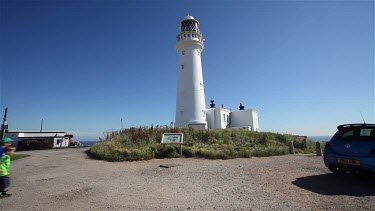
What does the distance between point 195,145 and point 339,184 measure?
9.21 meters

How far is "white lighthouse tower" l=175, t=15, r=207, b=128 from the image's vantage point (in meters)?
23.7

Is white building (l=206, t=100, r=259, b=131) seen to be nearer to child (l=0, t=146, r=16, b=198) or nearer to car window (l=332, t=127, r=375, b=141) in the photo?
car window (l=332, t=127, r=375, b=141)

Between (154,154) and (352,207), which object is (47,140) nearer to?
(154,154)

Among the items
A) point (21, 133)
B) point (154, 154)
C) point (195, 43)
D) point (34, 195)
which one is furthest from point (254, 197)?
point (21, 133)

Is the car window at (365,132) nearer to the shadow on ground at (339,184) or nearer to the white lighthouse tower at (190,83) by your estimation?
the shadow on ground at (339,184)

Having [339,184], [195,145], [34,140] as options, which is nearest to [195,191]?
[339,184]

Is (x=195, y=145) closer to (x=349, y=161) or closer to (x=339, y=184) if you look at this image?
(x=339, y=184)

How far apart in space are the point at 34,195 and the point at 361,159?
8.31 m

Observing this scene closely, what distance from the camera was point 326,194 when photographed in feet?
17.0

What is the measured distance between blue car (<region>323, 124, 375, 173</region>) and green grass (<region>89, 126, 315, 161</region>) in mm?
6263

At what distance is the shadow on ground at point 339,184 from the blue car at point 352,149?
0.35 m

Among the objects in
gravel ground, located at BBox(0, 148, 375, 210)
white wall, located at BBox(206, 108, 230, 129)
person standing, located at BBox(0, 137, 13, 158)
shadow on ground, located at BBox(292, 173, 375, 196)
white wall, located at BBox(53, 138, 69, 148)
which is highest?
white wall, located at BBox(206, 108, 230, 129)

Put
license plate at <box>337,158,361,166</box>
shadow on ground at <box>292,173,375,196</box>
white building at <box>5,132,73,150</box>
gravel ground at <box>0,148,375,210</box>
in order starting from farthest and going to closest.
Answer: white building at <box>5,132,73,150</box>, license plate at <box>337,158,361,166</box>, shadow on ground at <box>292,173,375,196</box>, gravel ground at <box>0,148,375,210</box>

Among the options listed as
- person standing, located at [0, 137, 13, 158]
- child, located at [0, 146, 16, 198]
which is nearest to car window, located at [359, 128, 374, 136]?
person standing, located at [0, 137, 13, 158]
